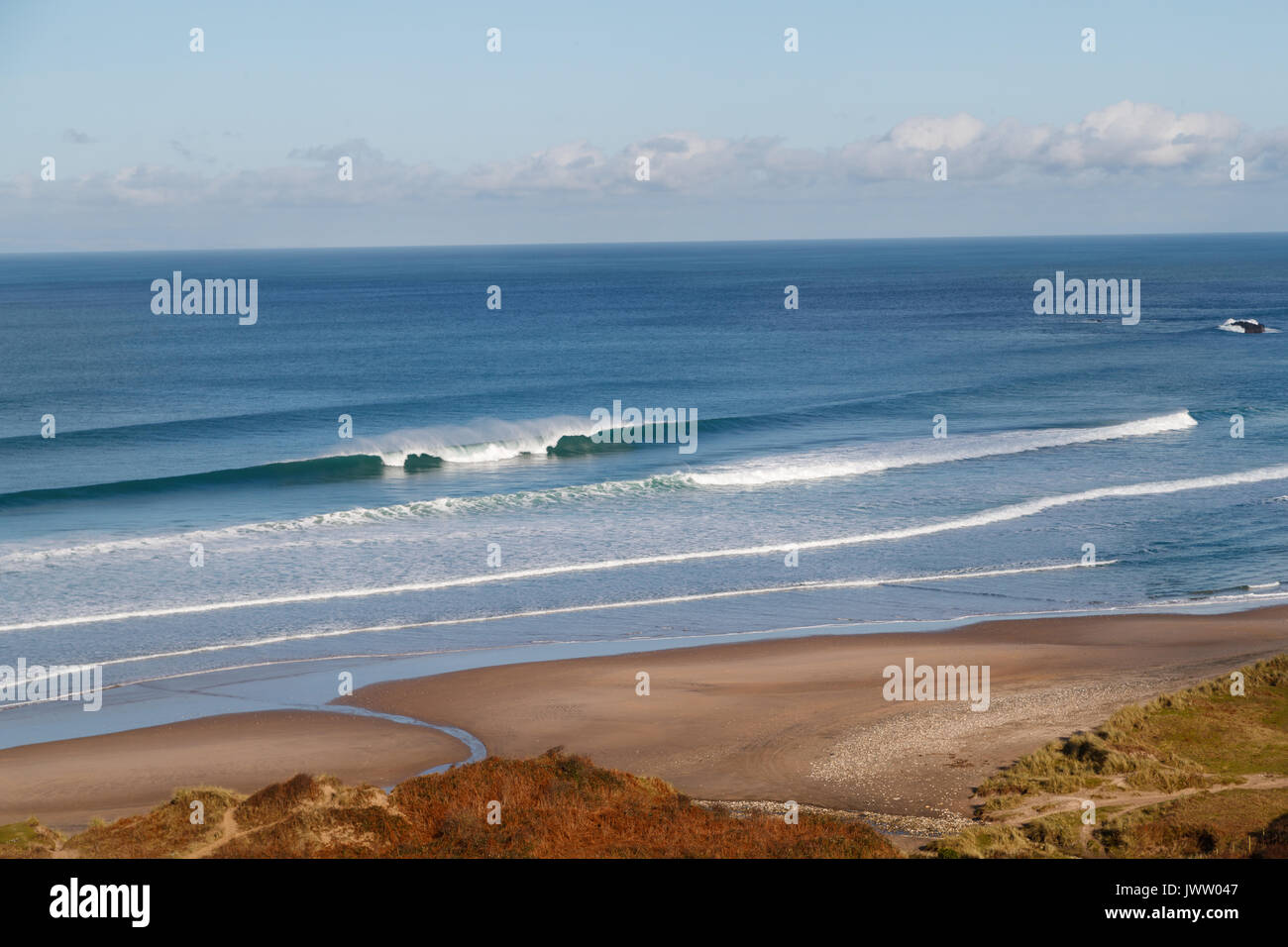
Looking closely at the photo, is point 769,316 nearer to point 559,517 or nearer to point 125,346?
point 125,346

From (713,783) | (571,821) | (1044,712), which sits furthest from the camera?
(1044,712)

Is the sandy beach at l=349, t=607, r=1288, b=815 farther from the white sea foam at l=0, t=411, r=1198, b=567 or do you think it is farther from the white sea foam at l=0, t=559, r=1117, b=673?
the white sea foam at l=0, t=411, r=1198, b=567

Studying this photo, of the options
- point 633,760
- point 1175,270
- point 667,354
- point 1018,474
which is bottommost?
point 633,760

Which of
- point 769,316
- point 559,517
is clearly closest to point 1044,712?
point 559,517

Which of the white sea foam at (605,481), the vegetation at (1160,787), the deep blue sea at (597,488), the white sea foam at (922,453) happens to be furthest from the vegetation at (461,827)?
the white sea foam at (922,453)

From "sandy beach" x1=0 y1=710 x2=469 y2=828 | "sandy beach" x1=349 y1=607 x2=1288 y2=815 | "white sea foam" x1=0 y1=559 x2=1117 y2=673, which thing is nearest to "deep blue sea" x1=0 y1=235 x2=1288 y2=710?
"white sea foam" x1=0 y1=559 x2=1117 y2=673

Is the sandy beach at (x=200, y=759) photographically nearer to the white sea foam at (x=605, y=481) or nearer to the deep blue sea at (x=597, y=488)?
the deep blue sea at (x=597, y=488)
